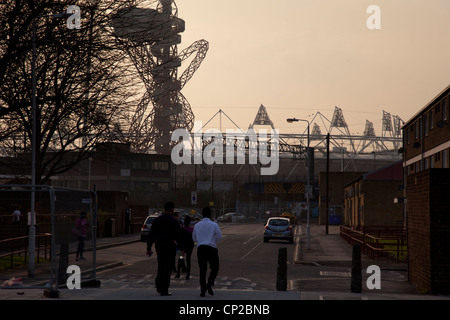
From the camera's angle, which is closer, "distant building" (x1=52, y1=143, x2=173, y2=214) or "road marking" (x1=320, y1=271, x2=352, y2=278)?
"road marking" (x1=320, y1=271, x2=352, y2=278)

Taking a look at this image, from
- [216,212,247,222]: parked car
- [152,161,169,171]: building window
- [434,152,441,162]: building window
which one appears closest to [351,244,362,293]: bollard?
[434,152,441,162]: building window

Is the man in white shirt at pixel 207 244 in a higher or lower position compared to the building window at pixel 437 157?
lower

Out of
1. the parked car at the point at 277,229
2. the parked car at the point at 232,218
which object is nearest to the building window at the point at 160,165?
the parked car at the point at 232,218

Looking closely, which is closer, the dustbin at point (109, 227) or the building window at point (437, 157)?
the dustbin at point (109, 227)

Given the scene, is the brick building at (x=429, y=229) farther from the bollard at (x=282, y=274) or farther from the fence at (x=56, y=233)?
the fence at (x=56, y=233)

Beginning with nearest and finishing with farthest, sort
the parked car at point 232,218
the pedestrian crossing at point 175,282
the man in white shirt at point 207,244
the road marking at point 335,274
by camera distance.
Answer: the man in white shirt at point 207,244 < the pedestrian crossing at point 175,282 < the road marking at point 335,274 < the parked car at point 232,218

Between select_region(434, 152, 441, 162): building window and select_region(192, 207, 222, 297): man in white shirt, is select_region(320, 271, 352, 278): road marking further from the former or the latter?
select_region(434, 152, 441, 162): building window

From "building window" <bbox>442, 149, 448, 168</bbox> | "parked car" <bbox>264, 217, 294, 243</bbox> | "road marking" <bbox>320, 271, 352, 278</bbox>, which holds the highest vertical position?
"building window" <bbox>442, 149, 448, 168</bbox>

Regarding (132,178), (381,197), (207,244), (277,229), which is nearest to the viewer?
(207,244)

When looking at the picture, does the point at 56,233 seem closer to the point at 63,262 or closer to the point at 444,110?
the point at 63,262

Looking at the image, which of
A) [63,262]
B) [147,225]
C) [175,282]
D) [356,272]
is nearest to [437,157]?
[147,225]
